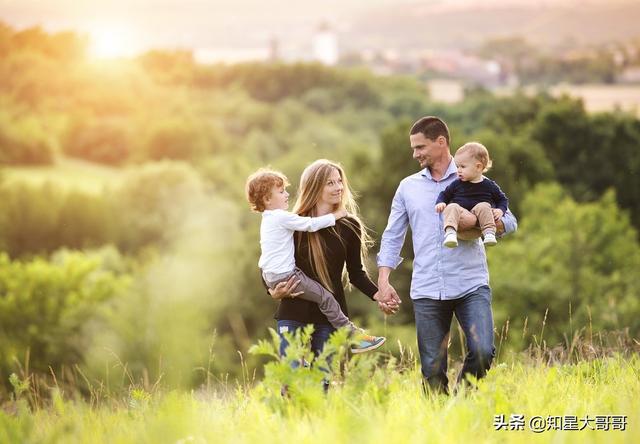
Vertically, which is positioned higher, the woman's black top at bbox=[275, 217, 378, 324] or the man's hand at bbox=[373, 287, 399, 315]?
the woman's black top at bbox=[275, 217, 378, 324]

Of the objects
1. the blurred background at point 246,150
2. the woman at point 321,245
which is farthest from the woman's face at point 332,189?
the blurred background at point 246,150

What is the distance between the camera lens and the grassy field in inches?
161

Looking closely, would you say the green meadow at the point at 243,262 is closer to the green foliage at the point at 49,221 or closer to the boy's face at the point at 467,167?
the green foliage at the point at 49,221

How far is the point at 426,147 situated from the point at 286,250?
1107 millimetres

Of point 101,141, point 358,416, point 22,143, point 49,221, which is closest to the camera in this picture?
point 358,416

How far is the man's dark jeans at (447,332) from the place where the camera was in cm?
548

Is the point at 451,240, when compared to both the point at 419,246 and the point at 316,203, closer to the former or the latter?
the point at 419,246

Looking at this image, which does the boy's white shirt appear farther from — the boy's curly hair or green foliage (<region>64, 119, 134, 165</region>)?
green foliage (<region>64, 119, 134, 165</region>)

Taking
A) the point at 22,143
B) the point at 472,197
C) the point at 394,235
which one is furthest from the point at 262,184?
the point at 22,143

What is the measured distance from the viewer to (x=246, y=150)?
77250 mm

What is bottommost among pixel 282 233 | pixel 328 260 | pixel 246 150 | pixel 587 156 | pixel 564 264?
pixel 564 264

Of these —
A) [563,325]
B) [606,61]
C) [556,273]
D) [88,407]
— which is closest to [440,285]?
[88,407]

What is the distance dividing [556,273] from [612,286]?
207cm

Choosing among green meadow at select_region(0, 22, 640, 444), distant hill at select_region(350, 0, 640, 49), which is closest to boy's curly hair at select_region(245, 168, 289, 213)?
green meadow at select_region(0, 22, 640, 444)
